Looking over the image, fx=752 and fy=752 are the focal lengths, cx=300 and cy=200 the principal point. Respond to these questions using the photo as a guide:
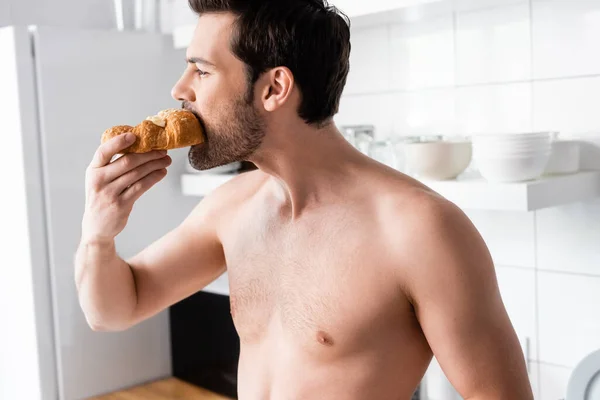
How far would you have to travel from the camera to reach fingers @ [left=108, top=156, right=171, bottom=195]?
3.86 ft

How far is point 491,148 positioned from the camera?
4.65ft

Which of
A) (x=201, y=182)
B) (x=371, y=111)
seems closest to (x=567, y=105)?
(x=371, y=111)

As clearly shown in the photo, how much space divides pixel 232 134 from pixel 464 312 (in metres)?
0.44

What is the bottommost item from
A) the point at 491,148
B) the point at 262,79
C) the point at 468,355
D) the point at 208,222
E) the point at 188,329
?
the point at 188,329

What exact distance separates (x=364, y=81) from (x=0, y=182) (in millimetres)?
996

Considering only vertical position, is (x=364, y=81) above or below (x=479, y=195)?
above

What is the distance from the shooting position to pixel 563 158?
150 cm

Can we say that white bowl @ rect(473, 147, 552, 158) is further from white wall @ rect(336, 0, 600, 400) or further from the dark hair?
the dark hair

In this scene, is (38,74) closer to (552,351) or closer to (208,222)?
(208,222)

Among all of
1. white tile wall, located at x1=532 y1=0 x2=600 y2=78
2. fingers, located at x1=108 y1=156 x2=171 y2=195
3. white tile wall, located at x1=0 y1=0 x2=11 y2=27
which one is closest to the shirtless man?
fingers, located at x1=108 y1=156 x2=171 y2=195

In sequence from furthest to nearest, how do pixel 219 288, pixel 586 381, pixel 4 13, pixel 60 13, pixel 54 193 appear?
pixel 60 13 → pixel 4 13 → pixel 219 288 → pixel 54 193 → pixel 586 381

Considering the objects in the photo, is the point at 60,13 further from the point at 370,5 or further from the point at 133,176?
the point at 133,176

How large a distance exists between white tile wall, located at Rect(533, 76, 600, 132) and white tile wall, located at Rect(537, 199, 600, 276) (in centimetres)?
17

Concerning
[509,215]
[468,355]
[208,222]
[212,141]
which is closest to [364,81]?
[509,215]
